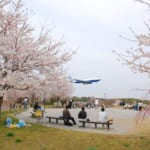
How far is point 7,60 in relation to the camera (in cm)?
2044

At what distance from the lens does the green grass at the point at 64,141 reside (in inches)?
620

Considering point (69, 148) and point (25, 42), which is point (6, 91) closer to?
point (25, 42)

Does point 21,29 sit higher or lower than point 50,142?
higher

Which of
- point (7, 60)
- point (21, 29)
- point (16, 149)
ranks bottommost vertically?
point (16, 149)

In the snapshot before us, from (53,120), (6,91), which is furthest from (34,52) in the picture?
(53,120)

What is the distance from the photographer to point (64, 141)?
16.7m

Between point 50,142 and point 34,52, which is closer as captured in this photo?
point 50,142

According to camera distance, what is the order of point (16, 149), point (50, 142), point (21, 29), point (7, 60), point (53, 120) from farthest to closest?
point (53, 120), point (21, 29), point (7, 60), point (50, 142), point (16, 149)

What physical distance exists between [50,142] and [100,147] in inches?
82.0

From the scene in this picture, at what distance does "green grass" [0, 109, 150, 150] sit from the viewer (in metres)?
15.8

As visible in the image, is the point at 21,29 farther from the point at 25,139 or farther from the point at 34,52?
the point at 25,139

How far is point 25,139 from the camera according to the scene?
54.9ft

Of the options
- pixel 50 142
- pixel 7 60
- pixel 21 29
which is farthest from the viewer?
pixel 21 29

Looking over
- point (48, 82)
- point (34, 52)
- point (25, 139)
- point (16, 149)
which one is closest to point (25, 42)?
point (34, 52)
